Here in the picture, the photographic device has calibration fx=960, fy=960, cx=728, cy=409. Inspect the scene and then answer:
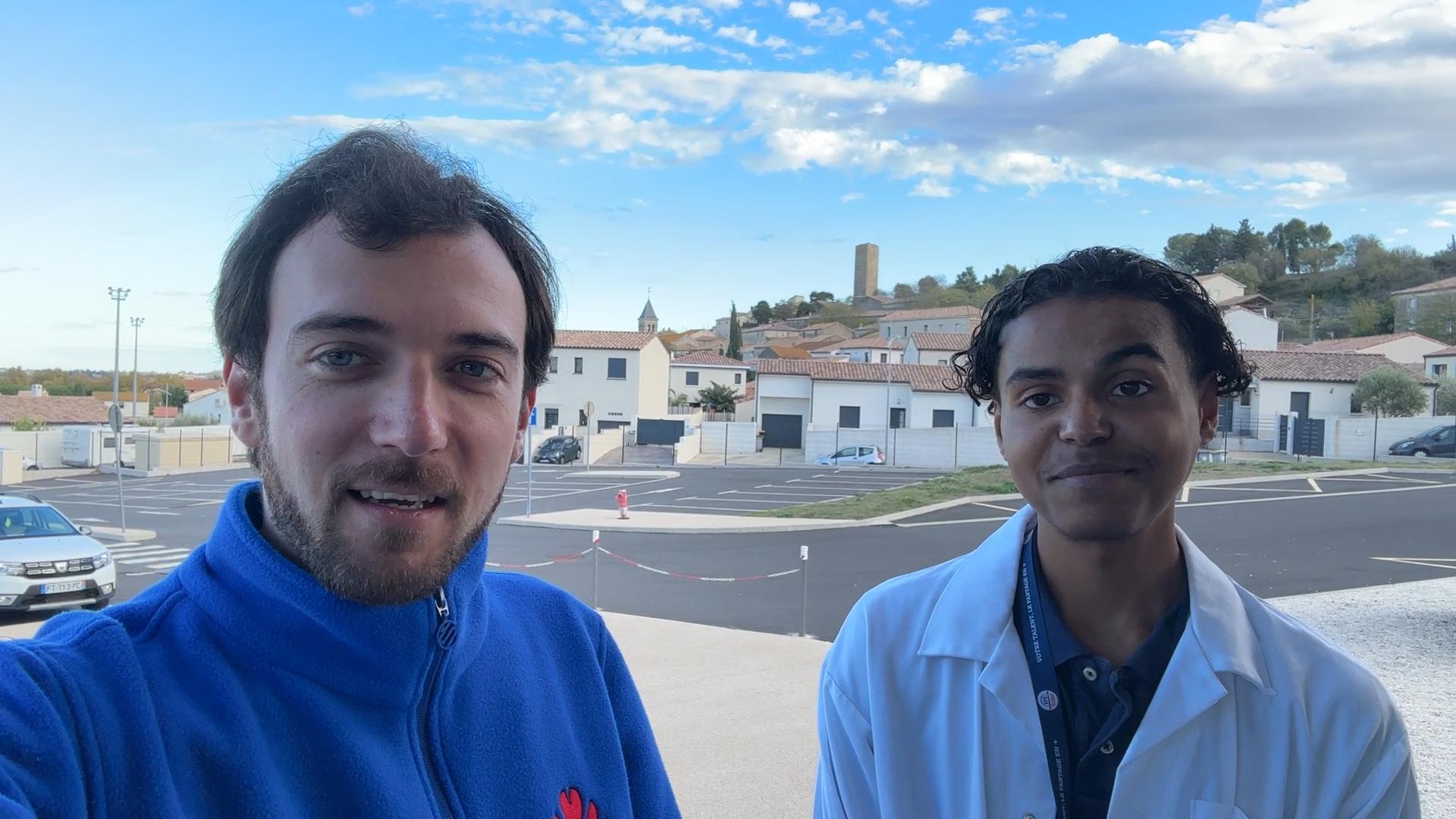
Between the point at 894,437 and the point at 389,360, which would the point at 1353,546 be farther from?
the point at 894,437

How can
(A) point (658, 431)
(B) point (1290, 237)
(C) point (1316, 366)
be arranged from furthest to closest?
1. (B) point (1290, 237)
2. (A) point (658, 431)
3. (C) point (1316, 366)

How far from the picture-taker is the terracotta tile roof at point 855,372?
51.5m

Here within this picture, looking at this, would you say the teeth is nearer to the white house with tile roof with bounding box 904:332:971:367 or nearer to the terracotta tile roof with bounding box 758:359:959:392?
the terracotta tile roof with bounding box 758:359:959:392

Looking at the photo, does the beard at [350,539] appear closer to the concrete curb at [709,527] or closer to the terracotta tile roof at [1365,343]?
the concrete curb at [709,527]

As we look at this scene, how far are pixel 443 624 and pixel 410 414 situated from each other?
365 mm

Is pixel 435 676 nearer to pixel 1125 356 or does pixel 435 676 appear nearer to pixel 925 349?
pixel 1125 356

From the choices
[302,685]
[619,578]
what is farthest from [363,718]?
[619,578]

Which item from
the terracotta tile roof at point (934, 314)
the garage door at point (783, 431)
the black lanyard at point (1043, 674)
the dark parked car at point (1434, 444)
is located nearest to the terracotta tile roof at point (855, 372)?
the garage door at point (783, 431)

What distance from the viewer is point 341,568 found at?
49.7 inches

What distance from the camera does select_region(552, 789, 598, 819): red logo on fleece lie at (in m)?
1.51

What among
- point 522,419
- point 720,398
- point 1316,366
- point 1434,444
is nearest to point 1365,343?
point 1316,366

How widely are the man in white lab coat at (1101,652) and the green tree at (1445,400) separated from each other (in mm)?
52054

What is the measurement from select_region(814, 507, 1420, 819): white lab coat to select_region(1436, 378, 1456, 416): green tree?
5209 cm

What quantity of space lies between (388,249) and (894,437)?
43.5 m
